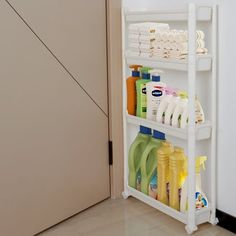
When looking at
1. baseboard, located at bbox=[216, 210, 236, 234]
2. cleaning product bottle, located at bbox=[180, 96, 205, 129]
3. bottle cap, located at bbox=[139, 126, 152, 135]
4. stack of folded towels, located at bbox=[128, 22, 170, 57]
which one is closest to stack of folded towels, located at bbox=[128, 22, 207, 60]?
stack of folded towels, located at bbox=[128, 22, 170, 57]

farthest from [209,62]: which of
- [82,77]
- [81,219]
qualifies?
[81,219]

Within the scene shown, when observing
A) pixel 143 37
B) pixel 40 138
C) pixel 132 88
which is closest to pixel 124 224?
pixel 40 138

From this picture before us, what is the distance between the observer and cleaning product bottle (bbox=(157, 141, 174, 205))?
6.57 feet

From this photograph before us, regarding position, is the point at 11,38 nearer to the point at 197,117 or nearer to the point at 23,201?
the point at 23,201

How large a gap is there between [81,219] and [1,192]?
18.6 inches

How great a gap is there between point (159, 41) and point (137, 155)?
0.63 meters

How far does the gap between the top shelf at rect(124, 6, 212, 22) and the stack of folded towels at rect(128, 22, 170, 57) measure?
3 cm

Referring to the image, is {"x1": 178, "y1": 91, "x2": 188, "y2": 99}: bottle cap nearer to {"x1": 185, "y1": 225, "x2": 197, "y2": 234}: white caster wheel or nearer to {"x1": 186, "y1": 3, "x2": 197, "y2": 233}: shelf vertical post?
{"x1": 186, "y1": 3, "x2": 197, "y2": 233}: shelf vertical post

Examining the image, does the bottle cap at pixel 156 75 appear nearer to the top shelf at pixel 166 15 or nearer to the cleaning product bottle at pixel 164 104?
the cleaning product bottle at pixel 164 104

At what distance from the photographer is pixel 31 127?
1.84 metres

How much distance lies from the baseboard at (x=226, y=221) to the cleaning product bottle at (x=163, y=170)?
25 cm

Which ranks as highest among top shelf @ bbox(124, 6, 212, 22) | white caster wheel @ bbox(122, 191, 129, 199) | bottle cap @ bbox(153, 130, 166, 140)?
top shelf @ bbox(124, 6, 212, 22)

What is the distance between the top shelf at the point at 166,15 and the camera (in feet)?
5.87

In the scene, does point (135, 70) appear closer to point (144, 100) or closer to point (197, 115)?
point (144, 100)
